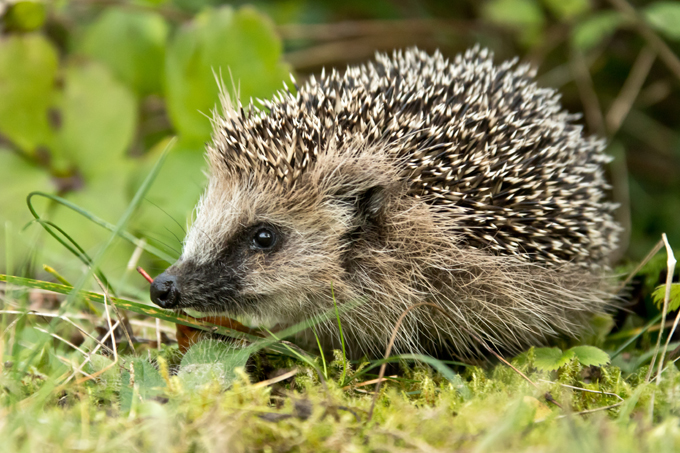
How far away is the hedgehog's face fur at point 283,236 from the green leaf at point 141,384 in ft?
1.06

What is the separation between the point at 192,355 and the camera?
192 cm

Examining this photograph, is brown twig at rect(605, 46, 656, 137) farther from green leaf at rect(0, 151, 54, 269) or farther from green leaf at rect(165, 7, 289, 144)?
green leaf at rect(0, 151, 54, 269)

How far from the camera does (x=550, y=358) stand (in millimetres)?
1996

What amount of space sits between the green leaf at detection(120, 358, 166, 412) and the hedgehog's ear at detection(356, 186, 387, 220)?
917 mm

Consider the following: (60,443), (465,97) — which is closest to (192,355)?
(60,443)

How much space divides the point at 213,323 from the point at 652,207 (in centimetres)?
327

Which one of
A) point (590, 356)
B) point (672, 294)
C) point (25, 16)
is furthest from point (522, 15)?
point (25, 16)

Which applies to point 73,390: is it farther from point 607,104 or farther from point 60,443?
point 607,104

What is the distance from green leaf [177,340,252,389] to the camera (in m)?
1.75

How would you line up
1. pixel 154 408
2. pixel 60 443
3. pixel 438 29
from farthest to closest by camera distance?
pixel 438 29
pixel 154 408
pixel 60 443

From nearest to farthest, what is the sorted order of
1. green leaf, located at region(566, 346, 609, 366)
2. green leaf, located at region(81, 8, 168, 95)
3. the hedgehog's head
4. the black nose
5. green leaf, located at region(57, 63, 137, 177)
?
green leaf, located at region(566, 346, 609, 366)
the black nose
the hedgehog's head
green leaf, located at region(57, 63, 137, 177)
green leaf, located at region(81, 8, 168, 95)

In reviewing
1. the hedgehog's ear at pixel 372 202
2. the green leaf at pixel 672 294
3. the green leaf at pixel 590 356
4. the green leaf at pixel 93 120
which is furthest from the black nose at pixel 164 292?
the green leaf at pixel 672 294

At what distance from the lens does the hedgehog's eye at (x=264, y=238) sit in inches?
86.7

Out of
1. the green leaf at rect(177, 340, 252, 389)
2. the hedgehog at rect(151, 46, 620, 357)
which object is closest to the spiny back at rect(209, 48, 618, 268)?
the hedgehog at rect(151, 46, 620, 357)
